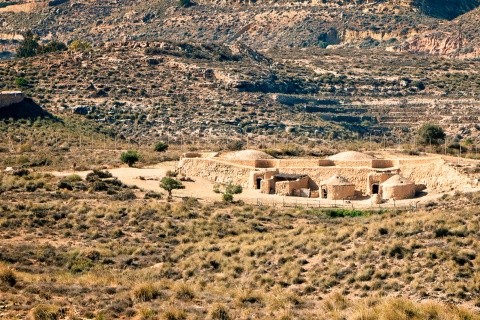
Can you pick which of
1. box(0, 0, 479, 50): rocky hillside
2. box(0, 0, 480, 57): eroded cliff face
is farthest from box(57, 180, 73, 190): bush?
box(0, 0, 479, 50): rocky hillside

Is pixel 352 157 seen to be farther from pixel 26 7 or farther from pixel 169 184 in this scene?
pixel 26 7

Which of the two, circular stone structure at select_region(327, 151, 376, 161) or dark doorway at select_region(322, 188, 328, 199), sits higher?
circular stone structure at select_region(327, 151, 376, 161)

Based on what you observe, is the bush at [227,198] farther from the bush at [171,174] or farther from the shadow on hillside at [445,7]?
the shadow on hillside at [445,7]

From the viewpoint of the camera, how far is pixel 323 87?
10519 centimetres

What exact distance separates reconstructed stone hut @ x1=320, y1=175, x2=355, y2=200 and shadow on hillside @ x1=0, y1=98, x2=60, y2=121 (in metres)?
36.8

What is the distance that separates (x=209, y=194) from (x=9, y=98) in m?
35.2

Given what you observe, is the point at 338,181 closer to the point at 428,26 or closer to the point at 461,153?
the point at 461,153

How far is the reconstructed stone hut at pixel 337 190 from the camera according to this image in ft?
164

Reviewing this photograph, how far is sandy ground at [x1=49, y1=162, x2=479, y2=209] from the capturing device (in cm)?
4712

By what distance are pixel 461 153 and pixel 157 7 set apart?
106m

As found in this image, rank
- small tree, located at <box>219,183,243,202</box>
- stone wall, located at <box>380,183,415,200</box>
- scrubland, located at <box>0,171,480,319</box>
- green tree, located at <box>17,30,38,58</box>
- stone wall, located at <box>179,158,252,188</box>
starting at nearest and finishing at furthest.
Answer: scrubland, located at <box>0,171,480,319</box>
stone wall, located at <box>380,183,415,200</box>
small tree, located at <box>219,183,243,202</box>
stone wall, located at <box>179,158,252,188</box>
green tree, located at <box>17,30,38,58</box>

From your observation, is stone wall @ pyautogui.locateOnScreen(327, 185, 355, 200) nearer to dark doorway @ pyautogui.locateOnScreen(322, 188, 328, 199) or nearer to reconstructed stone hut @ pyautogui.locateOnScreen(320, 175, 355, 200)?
reconstructed stone hut @ pyautogui.locateOnScreen(320, 175, 355, 200)

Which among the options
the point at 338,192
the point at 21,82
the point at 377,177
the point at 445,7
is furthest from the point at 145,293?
the point at 445,7

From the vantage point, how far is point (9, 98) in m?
81.0
